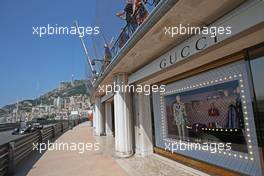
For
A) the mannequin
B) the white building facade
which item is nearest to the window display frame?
the white building facade

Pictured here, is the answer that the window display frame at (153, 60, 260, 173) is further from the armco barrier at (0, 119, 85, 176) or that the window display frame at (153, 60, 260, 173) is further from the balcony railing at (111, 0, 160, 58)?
the armco barrier at (0, 119, 85, 176)

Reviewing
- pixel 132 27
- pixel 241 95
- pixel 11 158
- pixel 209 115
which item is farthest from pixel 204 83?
pixel 11 158

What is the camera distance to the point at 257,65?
130 inches

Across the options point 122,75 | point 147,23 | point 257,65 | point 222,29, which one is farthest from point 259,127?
point 122,75

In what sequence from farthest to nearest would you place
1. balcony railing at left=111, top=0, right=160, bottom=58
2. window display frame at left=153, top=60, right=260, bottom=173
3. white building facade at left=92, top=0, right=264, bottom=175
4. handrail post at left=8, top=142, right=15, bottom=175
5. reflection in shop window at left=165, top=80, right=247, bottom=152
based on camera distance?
handrail post at left=8, top=142, right=15, bottom=175, balcony railing at left=111, top=0, right=160, bottom=58, reflection in shop window at left=165, top=80, right=247, bottom=152, window display frame at left=153, top=60, right=260, bottom=173, white building facade at left=92, top=0, right=264, bottom=175

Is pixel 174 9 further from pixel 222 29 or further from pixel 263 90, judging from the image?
pixel 263 90

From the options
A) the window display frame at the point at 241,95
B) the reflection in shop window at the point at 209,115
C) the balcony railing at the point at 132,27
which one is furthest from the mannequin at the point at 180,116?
the balcony railing at the point at 132,27

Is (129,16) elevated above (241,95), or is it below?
above

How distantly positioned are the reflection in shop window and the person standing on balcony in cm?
230

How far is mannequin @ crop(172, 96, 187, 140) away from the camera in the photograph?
5484 millimetres

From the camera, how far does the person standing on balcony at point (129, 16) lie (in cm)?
530

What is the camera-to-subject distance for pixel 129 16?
18.5ft

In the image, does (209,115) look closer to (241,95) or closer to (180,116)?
(241,95)

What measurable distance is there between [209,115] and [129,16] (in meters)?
3.50
